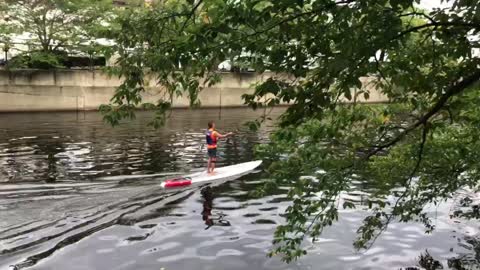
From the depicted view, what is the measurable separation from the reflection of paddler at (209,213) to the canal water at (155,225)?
0.08 ft

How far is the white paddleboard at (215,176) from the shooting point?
16375 mm

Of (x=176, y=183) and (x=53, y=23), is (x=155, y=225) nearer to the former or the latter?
(x=176, y=183)

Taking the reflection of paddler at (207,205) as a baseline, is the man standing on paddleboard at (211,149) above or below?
above

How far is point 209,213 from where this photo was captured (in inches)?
540

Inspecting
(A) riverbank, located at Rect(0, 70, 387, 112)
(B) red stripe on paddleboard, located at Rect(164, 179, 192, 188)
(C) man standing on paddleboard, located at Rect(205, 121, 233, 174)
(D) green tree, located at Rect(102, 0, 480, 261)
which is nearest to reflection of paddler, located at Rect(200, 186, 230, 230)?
(B) red stripe on paddleboard, located at Rect(164, 179, 192, 188)

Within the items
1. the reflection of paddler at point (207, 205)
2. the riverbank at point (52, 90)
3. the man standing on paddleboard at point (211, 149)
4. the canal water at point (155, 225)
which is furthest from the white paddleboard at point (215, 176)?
the riverbank at point (52, 90)

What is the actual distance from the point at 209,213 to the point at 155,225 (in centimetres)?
169

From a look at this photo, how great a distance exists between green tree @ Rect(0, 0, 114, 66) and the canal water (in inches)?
922

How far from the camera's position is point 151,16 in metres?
4.64

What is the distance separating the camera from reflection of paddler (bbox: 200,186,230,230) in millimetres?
12842

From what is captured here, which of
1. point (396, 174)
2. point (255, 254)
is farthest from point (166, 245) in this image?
point (396, 174)

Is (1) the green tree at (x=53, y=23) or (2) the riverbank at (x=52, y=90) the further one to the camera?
(1) the green tree at (x=53, y=23)

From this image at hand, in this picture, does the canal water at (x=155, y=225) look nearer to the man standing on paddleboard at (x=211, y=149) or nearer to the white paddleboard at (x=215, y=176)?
the white paddleboard at (x=215, y=176)

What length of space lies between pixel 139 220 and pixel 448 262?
23.2ft
